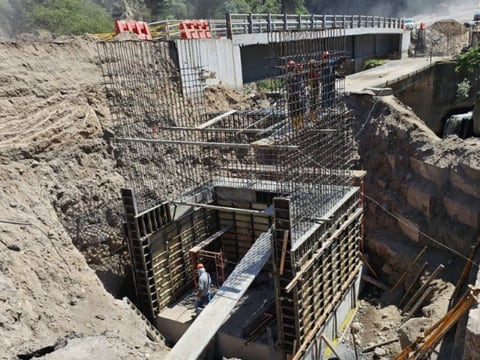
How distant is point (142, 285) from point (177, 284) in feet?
3.96

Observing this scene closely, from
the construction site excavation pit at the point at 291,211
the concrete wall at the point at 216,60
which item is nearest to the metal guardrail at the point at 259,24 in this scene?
the concrete wall at the point at 216,60

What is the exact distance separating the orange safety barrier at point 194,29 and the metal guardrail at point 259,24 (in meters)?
0.46

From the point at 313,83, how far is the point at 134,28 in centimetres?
952

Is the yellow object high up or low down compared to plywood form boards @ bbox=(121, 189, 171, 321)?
up

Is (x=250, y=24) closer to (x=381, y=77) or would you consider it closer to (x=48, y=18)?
(x=381, y=77)

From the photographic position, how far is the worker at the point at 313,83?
9.99m

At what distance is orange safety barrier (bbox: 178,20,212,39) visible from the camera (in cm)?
1727

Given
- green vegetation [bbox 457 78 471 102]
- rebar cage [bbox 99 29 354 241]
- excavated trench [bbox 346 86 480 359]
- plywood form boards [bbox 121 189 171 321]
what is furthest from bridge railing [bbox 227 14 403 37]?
plywood form boards [bbox 121 189 171 321]

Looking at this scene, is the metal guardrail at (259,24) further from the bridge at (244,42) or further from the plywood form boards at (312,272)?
the plywood form boards at (312,272)

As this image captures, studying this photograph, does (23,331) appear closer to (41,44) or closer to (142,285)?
(142,285)

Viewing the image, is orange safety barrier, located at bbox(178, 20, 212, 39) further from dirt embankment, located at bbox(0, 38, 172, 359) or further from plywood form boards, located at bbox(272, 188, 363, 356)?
plywood form boards, located at bbox(272, 188, 363, 356)

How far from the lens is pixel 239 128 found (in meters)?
13.2

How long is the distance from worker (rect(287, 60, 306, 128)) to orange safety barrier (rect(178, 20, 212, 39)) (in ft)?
29.3

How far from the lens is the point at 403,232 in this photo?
1395 cm
